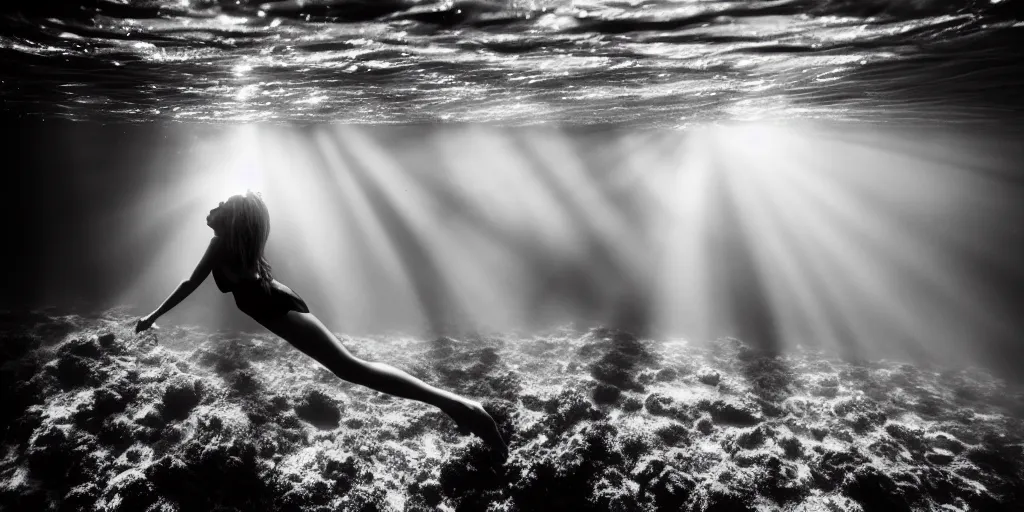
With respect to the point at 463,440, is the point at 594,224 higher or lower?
lower

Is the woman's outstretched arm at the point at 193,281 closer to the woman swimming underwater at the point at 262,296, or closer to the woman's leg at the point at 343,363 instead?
the woman swimming underwater at the point at 262,296

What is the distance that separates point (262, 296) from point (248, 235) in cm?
46

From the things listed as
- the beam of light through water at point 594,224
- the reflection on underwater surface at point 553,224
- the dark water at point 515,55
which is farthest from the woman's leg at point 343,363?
the beam of light through water at point 594,224

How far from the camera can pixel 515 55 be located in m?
6.70

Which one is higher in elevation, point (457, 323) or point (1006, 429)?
point (1006, 429)

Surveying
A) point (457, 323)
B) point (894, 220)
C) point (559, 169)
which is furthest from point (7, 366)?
point (894, 220)

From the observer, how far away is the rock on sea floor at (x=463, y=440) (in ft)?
15.0

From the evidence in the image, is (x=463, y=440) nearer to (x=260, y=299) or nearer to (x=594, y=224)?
(x=260, y=299)

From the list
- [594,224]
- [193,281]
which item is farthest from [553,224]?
[193,281]

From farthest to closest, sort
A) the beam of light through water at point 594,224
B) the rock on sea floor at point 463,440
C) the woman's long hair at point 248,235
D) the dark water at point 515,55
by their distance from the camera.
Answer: the beam of light through water at point 594,224, the dark water at point 515,55, the rock on sea floor at point 463,440, the woman's long hair at point 248,235

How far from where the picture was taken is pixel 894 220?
25.2 metres

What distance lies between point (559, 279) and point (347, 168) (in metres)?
14.5

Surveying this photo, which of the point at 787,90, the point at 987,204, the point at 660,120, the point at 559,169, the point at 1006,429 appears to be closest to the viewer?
the point at 1006,429

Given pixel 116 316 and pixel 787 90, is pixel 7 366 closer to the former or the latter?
pixel 116 316
